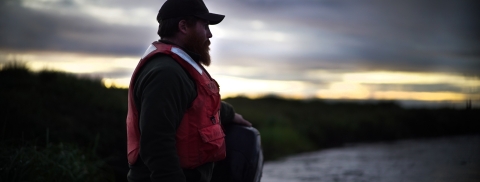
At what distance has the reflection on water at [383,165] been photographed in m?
7.51

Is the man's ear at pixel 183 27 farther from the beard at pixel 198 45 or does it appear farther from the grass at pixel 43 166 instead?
the grass at pixel 43 166

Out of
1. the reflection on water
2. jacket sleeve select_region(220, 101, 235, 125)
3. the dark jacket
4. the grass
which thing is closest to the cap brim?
the dark jacket

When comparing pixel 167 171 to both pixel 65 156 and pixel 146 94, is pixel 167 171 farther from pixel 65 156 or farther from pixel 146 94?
pixel 65 156

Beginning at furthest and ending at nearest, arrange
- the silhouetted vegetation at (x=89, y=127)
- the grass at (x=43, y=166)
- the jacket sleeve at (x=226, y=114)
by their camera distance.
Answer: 1. the silhouetted vegetation at (x=89, y=127)
2. the grass at (x=43, y=166)
3. the jacket sleeve at (x=226, y=114)

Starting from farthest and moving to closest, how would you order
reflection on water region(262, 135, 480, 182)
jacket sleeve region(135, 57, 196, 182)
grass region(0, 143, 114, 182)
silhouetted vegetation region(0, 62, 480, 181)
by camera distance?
reflection on water region(262, 135, 480, 182) < silhouetted vegetation region(0, 62, 480, 181) < grass region(0, 143, 114, 182) < jacket sleeve region(135, 57, 196, 182)

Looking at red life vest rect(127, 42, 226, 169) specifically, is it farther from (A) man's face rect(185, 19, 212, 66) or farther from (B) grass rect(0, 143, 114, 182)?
(B) grass rect(0, 143, 114, 182)

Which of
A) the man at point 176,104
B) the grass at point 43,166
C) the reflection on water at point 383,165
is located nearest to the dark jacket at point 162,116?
the man at point 176,104

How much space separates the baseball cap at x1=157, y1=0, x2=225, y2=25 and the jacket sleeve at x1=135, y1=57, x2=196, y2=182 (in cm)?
45

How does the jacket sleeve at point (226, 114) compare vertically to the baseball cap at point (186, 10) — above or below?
below

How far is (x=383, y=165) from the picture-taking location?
350 inches

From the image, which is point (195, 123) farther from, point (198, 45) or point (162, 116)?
point (198, 45)

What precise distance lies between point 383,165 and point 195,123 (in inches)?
280

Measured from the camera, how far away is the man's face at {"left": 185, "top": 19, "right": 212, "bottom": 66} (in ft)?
9.05

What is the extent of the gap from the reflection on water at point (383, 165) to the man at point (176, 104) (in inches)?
186
